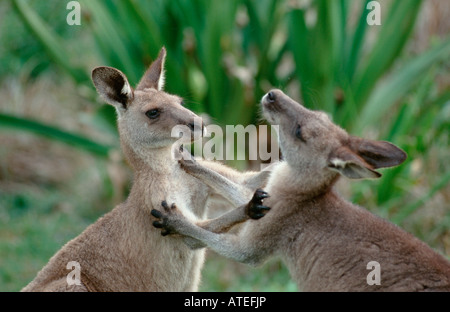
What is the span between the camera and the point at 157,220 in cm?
448

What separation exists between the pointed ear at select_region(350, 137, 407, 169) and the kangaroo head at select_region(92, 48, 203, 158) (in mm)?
953

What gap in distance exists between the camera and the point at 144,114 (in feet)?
15.4

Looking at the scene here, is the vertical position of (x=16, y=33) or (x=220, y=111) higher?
(x=16, y=33)

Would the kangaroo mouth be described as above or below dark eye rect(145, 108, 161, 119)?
above

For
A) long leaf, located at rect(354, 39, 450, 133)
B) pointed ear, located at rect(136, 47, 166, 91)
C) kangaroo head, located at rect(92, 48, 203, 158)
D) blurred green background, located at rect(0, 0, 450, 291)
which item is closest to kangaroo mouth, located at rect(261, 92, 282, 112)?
A: kangaroo head, located at rect(92, 48, 203, 158)

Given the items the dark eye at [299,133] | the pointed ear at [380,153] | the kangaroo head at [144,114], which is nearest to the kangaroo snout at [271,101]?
the dark eye at [299,133]

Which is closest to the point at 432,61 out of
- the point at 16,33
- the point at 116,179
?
the point at 116,179

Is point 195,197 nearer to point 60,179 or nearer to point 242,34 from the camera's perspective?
point 242,34

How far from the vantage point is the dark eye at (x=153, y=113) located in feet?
15.3

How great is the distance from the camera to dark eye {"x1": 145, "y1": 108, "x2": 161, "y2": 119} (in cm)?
466

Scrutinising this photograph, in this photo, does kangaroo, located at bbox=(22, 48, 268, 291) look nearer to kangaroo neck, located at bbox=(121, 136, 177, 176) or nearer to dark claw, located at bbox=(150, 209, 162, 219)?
kangaroo neck, located at bbox=(121, 136, 177, 176)

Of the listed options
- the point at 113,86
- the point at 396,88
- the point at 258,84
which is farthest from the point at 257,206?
the point at 396,88

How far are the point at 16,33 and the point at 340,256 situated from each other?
9246 millimetres

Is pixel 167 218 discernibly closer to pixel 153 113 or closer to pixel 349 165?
pixel 153 113
